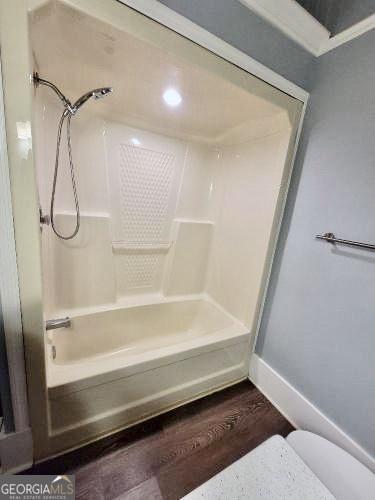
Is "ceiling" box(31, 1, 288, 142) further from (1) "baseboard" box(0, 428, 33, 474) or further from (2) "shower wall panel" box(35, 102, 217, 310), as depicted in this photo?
(1) "baseboard" box(0, 428, 33, 474)

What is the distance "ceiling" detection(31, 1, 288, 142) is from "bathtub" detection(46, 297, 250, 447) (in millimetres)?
1432

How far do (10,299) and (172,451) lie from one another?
109 cm

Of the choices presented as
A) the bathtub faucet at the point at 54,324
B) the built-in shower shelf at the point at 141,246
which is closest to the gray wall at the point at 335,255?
the built-in shower shelf at the point at 141,246

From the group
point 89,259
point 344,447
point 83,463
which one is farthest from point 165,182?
point 344,447

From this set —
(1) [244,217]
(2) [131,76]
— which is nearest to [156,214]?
(1) [244,217]

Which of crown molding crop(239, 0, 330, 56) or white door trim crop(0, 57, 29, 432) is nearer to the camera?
white door trim crop(0, 57, 29, 432)

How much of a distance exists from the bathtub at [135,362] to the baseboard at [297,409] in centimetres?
12

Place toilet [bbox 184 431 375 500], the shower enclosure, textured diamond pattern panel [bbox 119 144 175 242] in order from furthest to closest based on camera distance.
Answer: textured diamond pattern panel [bbox 119 144 175 242] → the shower enclosure → toilet [bbox 184 431 375 500]

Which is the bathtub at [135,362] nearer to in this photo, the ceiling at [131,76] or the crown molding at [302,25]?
the ceiling at [131,76]

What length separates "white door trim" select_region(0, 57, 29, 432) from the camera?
27.0 inches

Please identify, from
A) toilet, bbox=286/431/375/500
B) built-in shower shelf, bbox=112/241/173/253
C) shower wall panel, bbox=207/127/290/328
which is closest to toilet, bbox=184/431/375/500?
toilet, bbox=286/431/375/500

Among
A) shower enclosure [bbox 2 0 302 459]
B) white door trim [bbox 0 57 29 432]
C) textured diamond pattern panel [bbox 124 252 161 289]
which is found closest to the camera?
white door trim [bbox 0 57 29 432]

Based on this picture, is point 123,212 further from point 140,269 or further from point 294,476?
point 294,476

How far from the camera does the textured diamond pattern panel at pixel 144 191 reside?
1.60 metres
